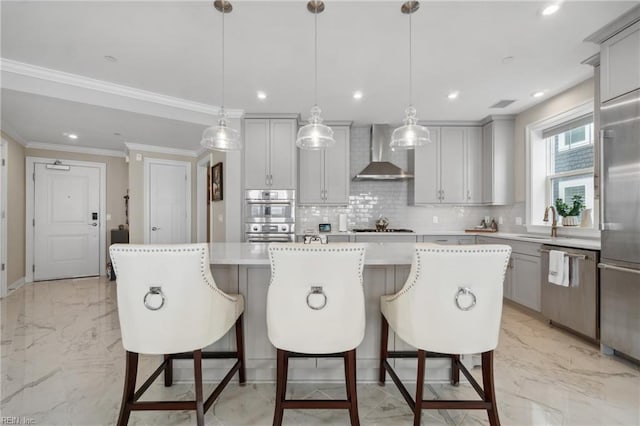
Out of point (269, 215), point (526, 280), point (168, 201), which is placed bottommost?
point (526, 280)

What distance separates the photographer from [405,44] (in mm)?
2379

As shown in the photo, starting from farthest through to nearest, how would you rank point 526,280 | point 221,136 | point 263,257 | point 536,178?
1. point 536,178
2. point 526,280
3. point 221,136
4. point 263,257

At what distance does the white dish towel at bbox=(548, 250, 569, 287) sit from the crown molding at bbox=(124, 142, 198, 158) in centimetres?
566

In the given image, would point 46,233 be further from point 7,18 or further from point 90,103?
point 7,18

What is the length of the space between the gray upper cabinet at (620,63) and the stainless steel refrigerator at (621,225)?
77 millimetres

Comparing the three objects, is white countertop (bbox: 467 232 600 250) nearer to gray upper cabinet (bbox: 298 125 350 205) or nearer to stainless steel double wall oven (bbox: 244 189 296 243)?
gray upper cabinet (bbox: 298 125 350 205)

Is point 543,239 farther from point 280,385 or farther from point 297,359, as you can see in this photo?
point 280,385

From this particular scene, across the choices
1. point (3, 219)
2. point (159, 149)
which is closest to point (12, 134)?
point (3, 219)

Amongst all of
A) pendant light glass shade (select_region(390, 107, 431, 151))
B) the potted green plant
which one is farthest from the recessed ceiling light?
the potted green plant

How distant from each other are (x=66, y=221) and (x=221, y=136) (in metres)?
4.94

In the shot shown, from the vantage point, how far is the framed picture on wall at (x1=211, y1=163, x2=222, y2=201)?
14.5ft

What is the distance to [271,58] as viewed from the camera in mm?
2592

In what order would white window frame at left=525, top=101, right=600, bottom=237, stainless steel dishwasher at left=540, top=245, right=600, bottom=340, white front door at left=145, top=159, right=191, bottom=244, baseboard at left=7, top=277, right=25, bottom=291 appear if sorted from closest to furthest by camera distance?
stainless steel dishwasher at left=540, top=245, right=600, bottom=340, white window frame at left=525, top=101, right=600, bottom=237, baseboard at left=7, top=277, right=25, bottom=291, white front door at left=145, top=159, right=191, bottom=244

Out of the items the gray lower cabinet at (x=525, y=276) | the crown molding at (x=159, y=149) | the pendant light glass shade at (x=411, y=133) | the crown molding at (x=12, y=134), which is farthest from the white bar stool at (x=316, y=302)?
the crown molding at (x=12, y=134)
